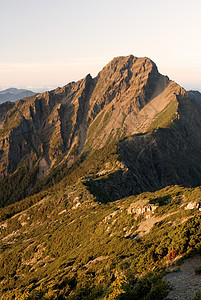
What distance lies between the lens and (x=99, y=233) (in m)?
Answer: 61.4

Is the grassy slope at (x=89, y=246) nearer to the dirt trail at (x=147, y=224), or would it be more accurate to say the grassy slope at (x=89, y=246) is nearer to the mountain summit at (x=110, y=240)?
the mountain summit at (x=110, y=240)

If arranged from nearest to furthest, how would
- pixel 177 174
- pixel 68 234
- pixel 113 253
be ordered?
1. pixel 113 253
2. pixel 68 234
3. pixel 177 174

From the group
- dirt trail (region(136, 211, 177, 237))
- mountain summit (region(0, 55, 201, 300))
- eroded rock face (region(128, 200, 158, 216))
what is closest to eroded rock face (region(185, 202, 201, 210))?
mountain summit (region(0, 55, 201, 300))

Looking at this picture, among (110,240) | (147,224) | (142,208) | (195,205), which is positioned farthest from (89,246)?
(195,205)

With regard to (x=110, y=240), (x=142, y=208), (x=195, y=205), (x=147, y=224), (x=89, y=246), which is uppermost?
(x=195, y=205)

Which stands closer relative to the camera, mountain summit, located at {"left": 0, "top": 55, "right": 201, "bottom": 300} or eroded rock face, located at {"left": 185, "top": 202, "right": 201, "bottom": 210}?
mountain summit, located at {"left": 0, "top": 55, "right": 201, "bottom": 300}

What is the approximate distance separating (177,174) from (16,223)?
423ft

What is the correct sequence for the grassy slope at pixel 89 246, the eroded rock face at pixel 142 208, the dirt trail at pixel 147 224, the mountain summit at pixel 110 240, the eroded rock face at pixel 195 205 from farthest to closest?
the eroded rock face at pixel 142 208 → the dirt trail at pixel 147 224 → the eroded rock face at pixel 195 205 → the grassy slope at pixel 89 246 → the mountain summit at pixel 110 240

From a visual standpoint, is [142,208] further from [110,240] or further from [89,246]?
[89,246]

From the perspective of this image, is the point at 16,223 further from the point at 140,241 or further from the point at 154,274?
the point at 154,274

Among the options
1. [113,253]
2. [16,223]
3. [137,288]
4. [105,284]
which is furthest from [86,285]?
[16,223]

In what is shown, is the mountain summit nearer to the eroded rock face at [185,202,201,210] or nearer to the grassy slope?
the grassy slope

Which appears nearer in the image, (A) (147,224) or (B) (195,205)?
(B) (195,205)

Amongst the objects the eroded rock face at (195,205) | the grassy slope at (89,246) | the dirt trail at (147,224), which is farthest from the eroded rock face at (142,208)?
the eroded rock face at (195,205)
